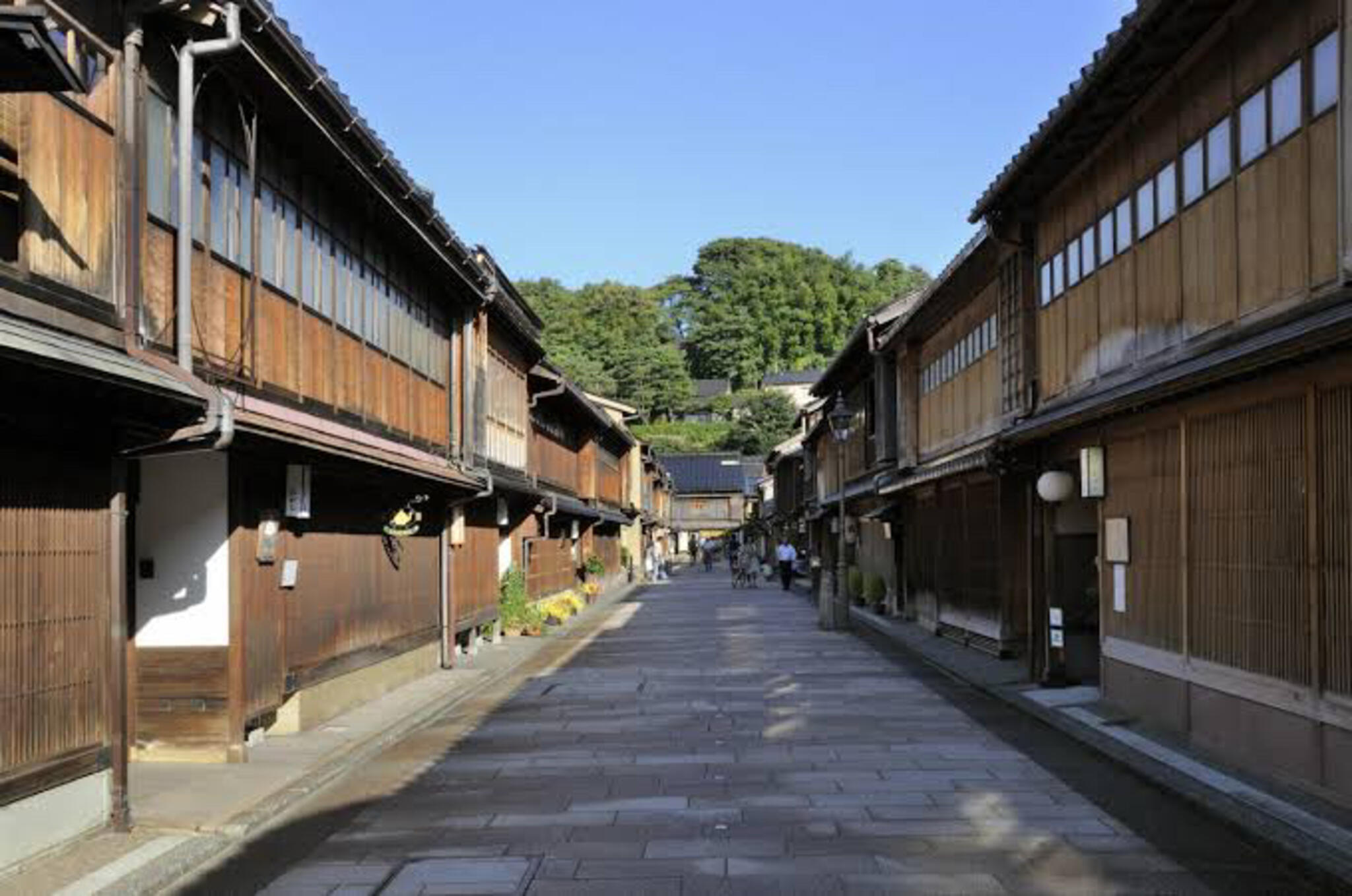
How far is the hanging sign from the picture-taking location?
1277 cm

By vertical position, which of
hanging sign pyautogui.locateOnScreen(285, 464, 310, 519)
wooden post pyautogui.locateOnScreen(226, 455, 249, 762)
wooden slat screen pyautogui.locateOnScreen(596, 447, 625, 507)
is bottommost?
wooden post pyautogui.locateOnScreen(226, 455, 249, 762)

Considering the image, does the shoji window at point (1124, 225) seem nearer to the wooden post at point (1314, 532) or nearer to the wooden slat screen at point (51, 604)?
the wooden post at point (1314, 532)

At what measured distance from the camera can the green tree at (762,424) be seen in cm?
10500

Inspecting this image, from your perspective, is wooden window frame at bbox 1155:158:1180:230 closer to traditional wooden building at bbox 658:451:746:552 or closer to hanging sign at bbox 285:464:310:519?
hanging sign at bbox 285:464:310:519

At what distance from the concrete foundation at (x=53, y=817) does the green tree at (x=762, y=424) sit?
9674 cm

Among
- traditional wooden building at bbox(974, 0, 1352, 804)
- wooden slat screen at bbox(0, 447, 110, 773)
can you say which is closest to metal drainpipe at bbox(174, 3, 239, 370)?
wooden slat screen at bbox(0, 447, 110, 773)

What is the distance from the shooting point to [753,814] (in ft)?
30.9

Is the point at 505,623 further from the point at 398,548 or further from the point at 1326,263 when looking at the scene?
the point at 1326,263

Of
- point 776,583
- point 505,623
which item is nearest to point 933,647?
point 505,623

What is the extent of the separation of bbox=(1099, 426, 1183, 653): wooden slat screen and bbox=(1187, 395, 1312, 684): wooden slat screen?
1.53 feet

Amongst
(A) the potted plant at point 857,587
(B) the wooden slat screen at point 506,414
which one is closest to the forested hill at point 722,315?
(A) the potted plant at point 857,587

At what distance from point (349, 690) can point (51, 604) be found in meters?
7.53

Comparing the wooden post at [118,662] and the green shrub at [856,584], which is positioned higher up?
the wooden post at [118,662]

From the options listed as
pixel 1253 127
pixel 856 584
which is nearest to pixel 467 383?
pixel 1253 127
